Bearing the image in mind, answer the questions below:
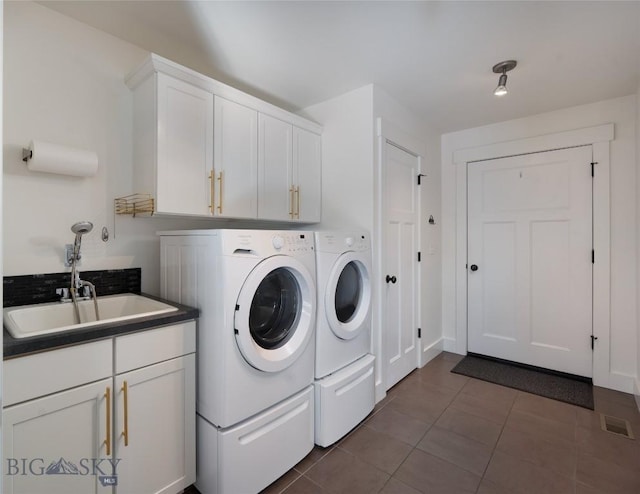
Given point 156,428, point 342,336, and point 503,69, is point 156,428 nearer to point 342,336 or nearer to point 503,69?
point 342,336

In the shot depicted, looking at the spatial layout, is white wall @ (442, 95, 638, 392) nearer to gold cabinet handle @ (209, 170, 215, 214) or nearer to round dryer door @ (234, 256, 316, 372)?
round dryer door @ (234, 256, 316, 372)

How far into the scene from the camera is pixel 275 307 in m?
1.77

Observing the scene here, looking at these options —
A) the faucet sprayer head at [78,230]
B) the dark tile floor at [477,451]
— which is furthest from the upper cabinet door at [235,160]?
the dark tile floor at [477,451]

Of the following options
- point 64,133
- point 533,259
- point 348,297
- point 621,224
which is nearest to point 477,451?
point 348,297

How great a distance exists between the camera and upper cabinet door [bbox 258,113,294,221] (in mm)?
2209

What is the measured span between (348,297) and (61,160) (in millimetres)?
1807

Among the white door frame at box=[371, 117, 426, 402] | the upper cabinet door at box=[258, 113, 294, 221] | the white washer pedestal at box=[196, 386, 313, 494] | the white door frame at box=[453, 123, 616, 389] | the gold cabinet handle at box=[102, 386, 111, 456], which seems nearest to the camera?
the gold cabinet handle at box=[102, 386, 111, 456]

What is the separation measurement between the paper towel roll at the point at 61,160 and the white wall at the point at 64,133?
0.38 feet

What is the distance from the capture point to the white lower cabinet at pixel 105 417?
3.52ft

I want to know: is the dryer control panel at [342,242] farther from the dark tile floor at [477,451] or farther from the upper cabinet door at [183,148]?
the dark tile floor at [477,451]

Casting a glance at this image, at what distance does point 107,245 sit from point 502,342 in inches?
134

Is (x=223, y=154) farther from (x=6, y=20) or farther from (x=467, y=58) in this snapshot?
(x=467, y=58)

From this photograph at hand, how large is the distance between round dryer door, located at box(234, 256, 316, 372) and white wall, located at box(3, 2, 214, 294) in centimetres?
89

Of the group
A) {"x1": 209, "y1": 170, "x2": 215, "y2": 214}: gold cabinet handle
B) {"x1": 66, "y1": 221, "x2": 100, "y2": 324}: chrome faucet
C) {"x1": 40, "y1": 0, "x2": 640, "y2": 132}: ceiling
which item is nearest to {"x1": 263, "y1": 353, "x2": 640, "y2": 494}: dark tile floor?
{"x1": 66, "y1": 221, "x2": 100, "y2": 324}: chrome faucet
